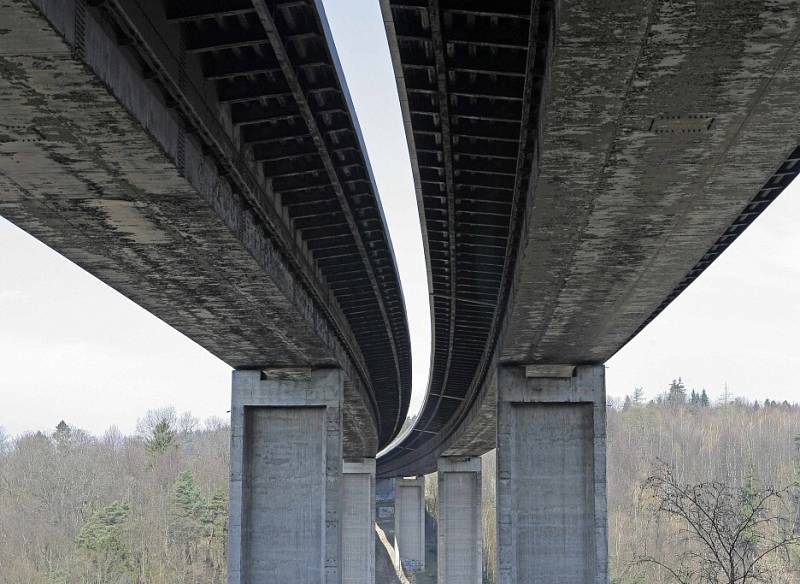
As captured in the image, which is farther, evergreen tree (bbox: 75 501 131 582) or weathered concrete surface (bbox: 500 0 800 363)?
evergreen tree (bbox: 75 501 131 582)

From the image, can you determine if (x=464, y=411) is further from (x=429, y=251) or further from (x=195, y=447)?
(x=195, y=447)

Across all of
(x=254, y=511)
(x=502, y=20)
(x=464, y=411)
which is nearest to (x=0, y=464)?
(x=464, y=411)

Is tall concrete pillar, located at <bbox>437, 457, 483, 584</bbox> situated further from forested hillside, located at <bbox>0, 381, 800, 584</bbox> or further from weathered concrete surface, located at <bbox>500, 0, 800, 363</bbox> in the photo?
weathered concrete surface, located at <bbox>500, 0, 800, 363</bbox>

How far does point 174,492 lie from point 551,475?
82.2 metres

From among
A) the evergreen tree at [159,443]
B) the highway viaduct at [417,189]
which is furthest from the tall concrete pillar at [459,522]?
the evergreen tree at [159,443]

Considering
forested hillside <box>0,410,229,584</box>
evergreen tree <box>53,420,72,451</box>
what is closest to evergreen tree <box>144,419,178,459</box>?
forested hillside <box>0,410,229,584</box>

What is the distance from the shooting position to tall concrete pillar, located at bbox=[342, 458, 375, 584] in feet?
242

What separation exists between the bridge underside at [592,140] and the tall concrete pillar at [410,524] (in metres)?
85.6

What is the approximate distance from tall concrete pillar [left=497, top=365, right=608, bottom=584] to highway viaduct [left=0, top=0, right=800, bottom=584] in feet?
0.21

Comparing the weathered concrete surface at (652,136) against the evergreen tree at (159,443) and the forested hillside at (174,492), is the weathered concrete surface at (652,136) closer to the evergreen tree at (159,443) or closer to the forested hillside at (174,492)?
→ the forested hillside at (174,492)

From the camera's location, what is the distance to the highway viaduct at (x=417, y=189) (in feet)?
38.5

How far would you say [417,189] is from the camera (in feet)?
67.0

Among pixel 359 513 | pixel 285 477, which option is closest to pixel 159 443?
pixel 359 513

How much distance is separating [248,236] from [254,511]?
52.6 ft
